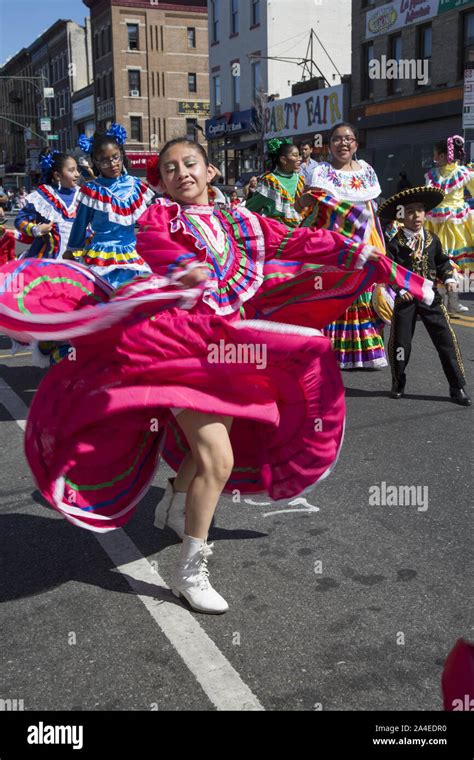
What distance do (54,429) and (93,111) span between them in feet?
196

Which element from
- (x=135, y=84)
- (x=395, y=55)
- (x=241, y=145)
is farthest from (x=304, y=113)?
(x=135, y=84)

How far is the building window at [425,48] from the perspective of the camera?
25422 mm

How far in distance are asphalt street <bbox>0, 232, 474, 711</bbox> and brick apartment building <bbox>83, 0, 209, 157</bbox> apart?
50245mm

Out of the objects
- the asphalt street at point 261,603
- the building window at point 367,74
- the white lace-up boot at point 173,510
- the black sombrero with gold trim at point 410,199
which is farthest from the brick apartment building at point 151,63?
the white lace-up boot at point 173,510

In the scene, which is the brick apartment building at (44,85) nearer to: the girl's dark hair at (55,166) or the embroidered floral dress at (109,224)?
the girl's dark hair at (55,166)

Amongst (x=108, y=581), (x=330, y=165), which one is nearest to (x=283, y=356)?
(x=108, y=581)

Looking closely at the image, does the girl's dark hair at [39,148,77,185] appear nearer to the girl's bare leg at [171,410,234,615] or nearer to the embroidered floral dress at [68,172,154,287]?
Result: the embroidered floral dress at [68,172,154,287]

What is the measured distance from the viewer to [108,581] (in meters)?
3.49

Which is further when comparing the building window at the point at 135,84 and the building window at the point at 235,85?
the building window at the point at 135,84

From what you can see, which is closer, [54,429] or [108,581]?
[54,429]

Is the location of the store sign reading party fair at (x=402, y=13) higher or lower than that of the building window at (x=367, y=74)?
higher

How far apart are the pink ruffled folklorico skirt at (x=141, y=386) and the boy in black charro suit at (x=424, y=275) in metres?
2.86

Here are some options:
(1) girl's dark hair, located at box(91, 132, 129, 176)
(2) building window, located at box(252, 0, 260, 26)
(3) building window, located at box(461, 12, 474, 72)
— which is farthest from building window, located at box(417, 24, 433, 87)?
(1) girl's dark hair, located at box(91, 132, 129, 176)
